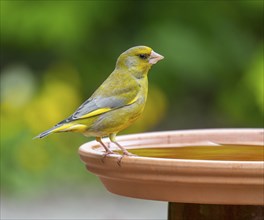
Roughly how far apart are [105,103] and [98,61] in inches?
181

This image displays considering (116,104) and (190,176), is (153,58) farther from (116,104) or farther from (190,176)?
(190,176)

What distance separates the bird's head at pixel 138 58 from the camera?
3.50m

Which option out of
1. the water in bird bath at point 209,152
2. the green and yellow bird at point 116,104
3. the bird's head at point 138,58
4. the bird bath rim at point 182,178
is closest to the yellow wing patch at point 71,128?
the green and yellow bird at point 116,104

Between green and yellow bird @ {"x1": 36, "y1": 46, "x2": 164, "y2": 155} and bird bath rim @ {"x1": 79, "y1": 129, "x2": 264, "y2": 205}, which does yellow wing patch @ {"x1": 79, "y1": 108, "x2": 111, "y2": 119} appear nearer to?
green and yellow bird @ {"x1": 36, "y1": 46, "x2": 164, "y2": 155}

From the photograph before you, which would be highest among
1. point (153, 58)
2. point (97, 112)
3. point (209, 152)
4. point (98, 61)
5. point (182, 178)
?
point (98, 61)

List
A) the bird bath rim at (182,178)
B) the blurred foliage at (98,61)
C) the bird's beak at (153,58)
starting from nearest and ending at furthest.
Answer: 1. the bird bath rim at (182,178)
2. the bird's beak at (153,58)
3. the blurred foliage at (98,61)

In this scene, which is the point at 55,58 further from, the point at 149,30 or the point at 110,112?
the point at 110,112

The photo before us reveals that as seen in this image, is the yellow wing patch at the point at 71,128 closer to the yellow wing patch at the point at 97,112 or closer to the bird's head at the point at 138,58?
the yellow wing patch at the point at 97,112

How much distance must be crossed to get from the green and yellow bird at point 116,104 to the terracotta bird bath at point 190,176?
10 centimetres

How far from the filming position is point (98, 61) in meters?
7.93

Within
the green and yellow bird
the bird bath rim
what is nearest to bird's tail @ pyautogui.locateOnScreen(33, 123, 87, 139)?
the green and yellow bird

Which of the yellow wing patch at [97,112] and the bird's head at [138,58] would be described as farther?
the bird's head at [138,58]

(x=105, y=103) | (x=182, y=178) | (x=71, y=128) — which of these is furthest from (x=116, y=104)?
(x=182, y=178)

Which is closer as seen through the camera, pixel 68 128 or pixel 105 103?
pixel 68 128
